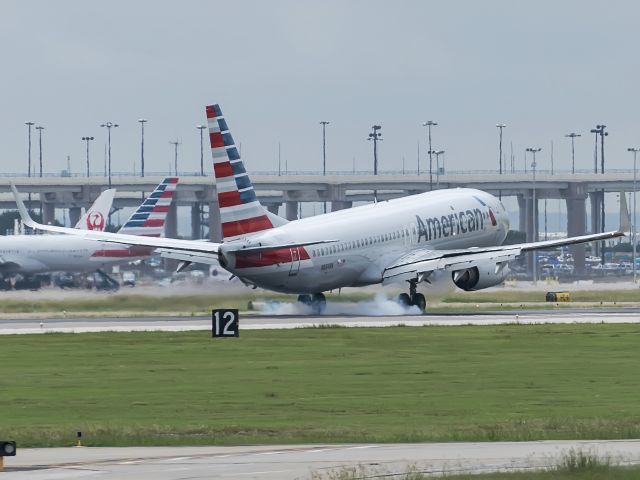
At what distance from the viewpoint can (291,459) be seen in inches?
1297

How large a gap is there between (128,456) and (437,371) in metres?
26.1

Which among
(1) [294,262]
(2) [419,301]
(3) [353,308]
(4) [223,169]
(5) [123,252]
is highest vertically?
(4) [223,169]

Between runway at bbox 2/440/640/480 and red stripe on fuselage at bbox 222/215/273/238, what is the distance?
155ft

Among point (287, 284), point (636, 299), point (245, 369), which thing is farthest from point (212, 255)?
point (636, 299)

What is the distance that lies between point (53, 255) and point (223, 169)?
2568 inches

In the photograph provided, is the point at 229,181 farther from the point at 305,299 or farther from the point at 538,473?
the point at 538,473

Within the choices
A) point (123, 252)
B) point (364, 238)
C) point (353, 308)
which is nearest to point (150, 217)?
point (123, 252)

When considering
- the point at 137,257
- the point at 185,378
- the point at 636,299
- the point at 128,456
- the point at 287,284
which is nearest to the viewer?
the point at 128,456

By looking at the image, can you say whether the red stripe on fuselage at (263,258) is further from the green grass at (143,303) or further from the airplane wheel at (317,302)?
the airplane wheel at (317,302)

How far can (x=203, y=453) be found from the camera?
34.8m

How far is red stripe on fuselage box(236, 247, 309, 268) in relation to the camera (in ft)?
274

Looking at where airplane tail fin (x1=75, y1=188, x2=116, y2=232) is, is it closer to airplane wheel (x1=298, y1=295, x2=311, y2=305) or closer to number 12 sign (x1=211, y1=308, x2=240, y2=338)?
airplane wheel (x1=298, y1=295, x2=311, y2=305)

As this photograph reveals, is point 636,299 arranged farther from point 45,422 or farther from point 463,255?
point 45,422

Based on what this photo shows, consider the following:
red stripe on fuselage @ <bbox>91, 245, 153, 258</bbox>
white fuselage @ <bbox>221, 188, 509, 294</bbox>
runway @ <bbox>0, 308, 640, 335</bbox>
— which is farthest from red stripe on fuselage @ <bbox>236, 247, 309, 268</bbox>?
red stripe on fuselage @ <bbox>91, 245, 153, 258</bbox>
